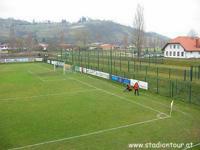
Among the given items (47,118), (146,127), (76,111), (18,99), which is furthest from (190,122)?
(18,99)

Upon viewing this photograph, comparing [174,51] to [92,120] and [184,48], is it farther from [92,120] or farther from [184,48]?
[92,120]

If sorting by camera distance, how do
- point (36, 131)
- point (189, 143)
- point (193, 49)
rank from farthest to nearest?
point (193, 49)
point (36, 131)
point (189, 143)

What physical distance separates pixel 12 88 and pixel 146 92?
16.8 meters

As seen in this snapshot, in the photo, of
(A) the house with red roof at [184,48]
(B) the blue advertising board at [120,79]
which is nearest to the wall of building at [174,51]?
(A) the house with red roof at [184,48]

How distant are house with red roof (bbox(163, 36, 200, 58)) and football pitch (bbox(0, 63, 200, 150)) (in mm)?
36170

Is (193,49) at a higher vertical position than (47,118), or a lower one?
higher

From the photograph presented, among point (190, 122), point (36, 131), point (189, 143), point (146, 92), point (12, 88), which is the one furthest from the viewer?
point (12, 88)

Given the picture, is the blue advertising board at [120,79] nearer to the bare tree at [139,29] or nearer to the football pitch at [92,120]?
the football pitch at [92,120]

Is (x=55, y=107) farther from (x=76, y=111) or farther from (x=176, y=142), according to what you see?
(x=176, y=142)

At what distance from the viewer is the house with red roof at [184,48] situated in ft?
207

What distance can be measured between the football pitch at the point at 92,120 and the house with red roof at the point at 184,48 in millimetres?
36170

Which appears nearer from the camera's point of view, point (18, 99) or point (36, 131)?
point (36, 131)

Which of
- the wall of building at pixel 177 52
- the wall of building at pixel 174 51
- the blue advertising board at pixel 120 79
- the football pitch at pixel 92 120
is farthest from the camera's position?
the wall of building at pixel 174 51

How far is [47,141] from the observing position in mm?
16328
